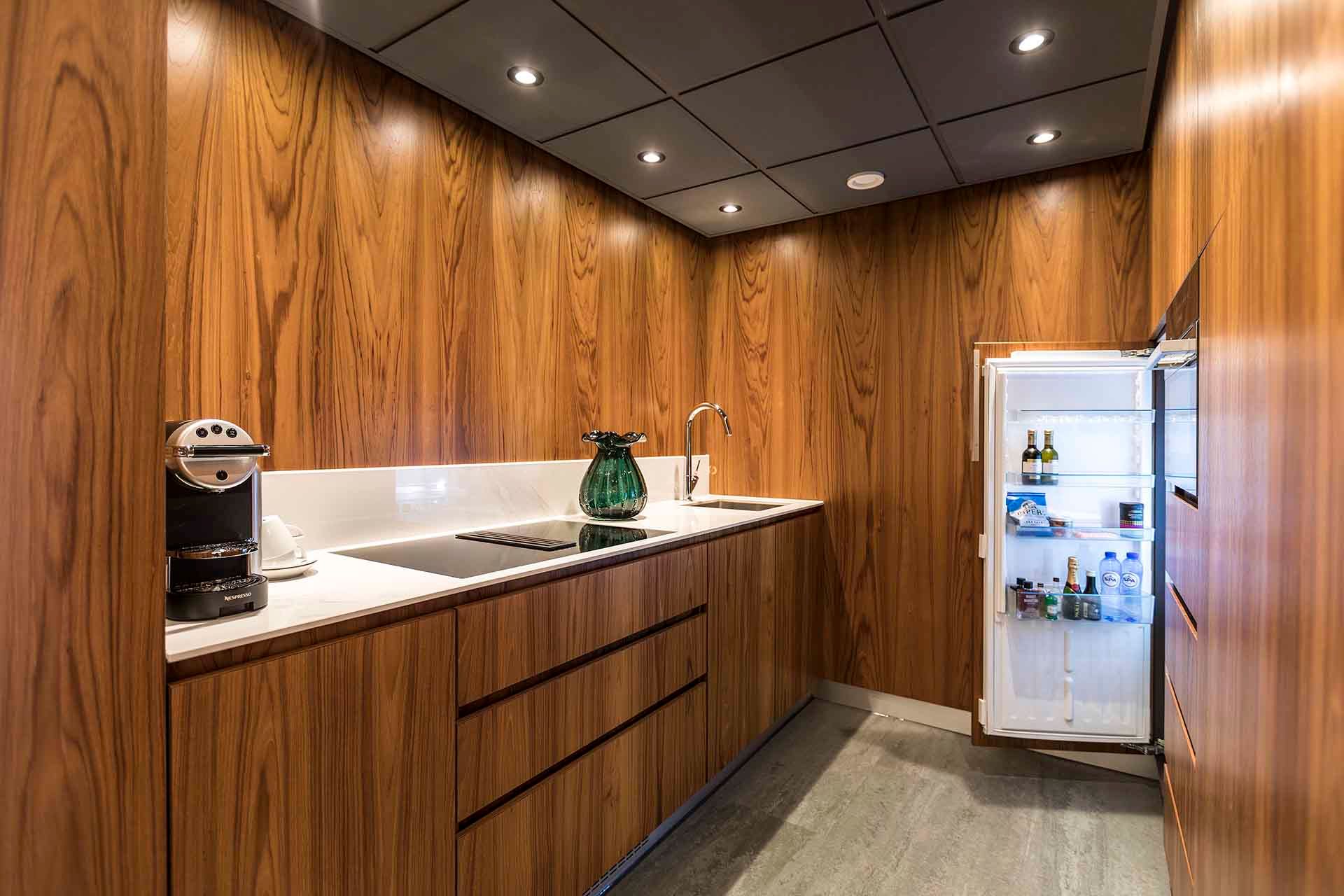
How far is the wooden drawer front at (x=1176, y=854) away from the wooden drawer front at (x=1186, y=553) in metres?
0.53

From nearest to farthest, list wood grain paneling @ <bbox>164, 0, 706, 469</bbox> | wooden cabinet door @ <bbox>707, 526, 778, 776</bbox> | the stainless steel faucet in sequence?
wood grain paneling @ <bbox>164, 0, 706, 469</bbox> → wooden cabinet door @ <bbox>707, 526, 778, 776</bbox> → the stainless steel faucet

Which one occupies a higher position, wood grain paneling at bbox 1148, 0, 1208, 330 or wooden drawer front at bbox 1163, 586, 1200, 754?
wood grain paneling at bbox 1148, 0, 1208, 330

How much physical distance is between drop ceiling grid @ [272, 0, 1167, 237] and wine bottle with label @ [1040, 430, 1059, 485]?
1020 mm

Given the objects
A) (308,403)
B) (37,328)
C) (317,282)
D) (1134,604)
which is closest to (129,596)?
(37,328)

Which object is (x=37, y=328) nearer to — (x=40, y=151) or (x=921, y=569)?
(x=40, y=151)

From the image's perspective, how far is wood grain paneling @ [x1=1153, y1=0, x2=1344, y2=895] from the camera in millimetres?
600

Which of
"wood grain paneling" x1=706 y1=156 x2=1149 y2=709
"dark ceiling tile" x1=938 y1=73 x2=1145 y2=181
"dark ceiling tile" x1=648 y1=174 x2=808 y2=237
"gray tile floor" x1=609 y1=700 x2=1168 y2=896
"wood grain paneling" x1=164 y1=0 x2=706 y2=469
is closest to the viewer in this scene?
"wood grain paneling" x1=164 y1=0 x2=706 y2=469

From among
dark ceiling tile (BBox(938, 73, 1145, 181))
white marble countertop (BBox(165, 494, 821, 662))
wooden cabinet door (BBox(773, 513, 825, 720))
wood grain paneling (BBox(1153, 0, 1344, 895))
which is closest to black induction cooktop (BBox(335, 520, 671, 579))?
white marble countertop (BBox(165, 494, 821, 662))

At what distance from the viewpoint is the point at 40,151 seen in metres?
0.72

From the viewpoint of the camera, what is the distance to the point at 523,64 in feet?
5.97

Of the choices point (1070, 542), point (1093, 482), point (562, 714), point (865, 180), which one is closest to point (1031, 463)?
point (1093, 482)

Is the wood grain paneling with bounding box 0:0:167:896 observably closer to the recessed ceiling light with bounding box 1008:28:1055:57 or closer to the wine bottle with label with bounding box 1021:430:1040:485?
the recessed ceiling light with bounding box 1008:28:1055:57

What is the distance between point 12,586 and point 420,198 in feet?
4.95

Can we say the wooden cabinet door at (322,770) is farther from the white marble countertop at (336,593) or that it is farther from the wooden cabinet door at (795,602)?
the wooden cabinet door at (795,602)
